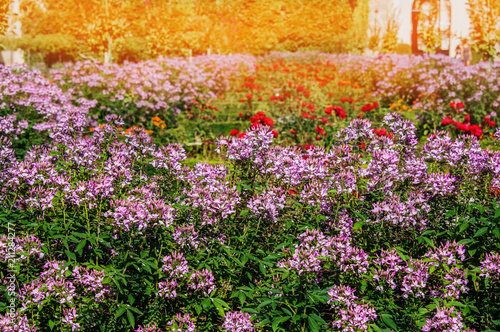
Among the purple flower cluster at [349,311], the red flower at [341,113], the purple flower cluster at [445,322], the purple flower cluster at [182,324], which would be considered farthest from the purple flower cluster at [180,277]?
the red flower at [341,113]

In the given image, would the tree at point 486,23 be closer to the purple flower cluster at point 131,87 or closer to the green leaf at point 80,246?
the purple flower cluster at point 131,87

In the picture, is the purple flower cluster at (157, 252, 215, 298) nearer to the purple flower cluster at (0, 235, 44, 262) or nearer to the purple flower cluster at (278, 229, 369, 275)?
the purple flower cluster at (278, 229, 369, 275)

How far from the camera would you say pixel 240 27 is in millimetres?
33781

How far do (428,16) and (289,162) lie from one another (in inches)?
995

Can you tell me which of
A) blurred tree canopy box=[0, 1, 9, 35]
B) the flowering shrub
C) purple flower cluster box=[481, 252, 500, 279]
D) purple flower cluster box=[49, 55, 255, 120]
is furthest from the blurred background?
purple flower cluster box=[481, 252, 500, 279]

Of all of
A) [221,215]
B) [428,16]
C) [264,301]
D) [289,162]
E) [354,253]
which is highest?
[428,16]

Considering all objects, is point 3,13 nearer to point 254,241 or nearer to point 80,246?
point 80,246

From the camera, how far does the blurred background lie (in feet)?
56.8

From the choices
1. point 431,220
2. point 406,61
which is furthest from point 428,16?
point 431,220

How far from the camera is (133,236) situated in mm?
2789

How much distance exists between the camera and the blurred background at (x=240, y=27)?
56.8 ft

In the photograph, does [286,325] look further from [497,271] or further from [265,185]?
[497,271]

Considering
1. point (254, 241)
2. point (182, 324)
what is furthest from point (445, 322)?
point (182, 324)

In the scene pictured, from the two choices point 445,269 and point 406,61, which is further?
point 406,61
